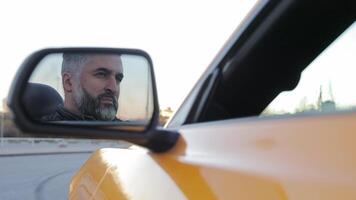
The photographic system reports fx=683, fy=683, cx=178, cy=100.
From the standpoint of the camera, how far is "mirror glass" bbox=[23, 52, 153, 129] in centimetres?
205

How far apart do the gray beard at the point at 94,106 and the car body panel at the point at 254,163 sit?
0.61 feet

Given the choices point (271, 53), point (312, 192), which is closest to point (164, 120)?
point (271, 53)

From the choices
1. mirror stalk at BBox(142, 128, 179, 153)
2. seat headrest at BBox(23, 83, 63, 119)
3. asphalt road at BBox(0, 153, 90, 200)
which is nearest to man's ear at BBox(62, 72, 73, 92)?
seat headrest at BBox(23, 83, 63, 119)

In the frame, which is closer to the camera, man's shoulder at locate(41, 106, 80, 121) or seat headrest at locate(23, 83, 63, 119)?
seat headrest at locate(23, 83, 63, 119)

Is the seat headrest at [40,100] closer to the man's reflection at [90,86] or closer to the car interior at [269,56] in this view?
the man's reflection at [90,86]

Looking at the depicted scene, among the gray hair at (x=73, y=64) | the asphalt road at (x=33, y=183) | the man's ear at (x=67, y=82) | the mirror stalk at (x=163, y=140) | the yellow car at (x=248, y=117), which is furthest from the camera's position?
the asphalt road at (x=33, y=183)

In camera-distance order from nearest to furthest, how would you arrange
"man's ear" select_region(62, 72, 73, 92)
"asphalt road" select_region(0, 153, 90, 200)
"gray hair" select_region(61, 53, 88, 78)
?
"gray hair" select_region(61, 53, 88, 78), "man's ear" select_region(62, 72, 73, 92), "asphalt road" select_region(0, 153, 90, 200)

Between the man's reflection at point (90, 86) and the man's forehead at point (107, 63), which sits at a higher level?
the man's forehead at point (107, 63)

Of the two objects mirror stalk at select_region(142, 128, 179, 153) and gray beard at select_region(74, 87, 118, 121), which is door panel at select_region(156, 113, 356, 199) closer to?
mirror stalk at select_region(142, 128, 179, 153)

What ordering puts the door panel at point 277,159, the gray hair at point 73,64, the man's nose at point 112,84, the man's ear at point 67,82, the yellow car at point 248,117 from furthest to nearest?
1. the man's ear at point 67,82
2. the gray hair at point 73,64
3. the man's nose at point 112,84
4. the yellow car at point 248,117
5. the door panel at point 277,159

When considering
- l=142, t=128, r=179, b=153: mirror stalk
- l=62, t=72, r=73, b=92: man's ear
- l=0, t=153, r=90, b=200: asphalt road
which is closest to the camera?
l=142, t=128, r=179, b=153: mirror stalk

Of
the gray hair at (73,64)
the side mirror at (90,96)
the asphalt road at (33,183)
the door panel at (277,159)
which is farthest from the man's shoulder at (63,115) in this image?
the asphalt road at (33,183)

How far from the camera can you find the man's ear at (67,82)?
7.85 ft

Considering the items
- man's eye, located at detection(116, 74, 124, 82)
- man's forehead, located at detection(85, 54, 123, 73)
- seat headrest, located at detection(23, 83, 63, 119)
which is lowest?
seat headrest, located at detection(23, 83, 63, 119)
